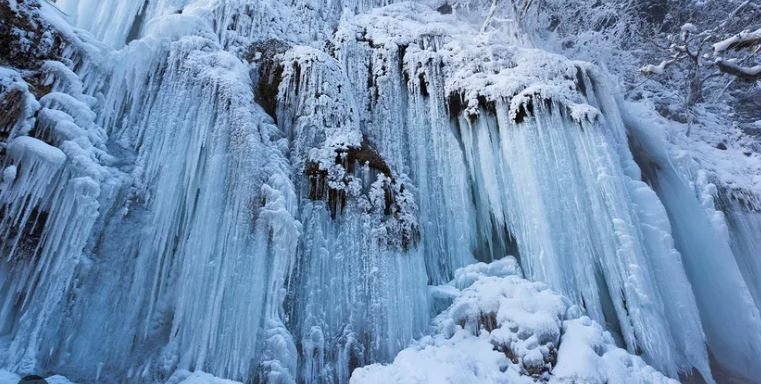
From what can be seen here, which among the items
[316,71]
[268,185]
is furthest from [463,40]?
[268,185]

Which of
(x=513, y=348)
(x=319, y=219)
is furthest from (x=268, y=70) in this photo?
(x=513, y=348)

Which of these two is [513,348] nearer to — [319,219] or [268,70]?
[319,219]

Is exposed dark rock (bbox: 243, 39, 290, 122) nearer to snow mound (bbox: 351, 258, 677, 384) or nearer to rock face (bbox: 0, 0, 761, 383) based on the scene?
rock face (bbox: 0, 0, 761, 383)

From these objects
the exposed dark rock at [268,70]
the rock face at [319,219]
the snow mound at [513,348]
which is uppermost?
the exposed dark rock at [268,70]

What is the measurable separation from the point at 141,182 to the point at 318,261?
2497 millimetres

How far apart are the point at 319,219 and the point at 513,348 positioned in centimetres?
293

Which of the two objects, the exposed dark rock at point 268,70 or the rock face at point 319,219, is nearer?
the rock face at point 319,219

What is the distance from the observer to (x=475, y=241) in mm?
7617

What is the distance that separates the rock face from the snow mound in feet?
0.10

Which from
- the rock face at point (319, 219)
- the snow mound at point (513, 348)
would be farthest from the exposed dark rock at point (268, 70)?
the snow mound at point (513, 348)

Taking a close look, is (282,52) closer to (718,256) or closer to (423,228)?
(423,228)

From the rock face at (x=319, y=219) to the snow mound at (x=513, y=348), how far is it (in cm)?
3

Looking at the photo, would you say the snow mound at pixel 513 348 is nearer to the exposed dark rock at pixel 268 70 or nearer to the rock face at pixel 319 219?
the rock face at pixel 319 219

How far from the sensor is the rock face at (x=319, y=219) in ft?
16.5
